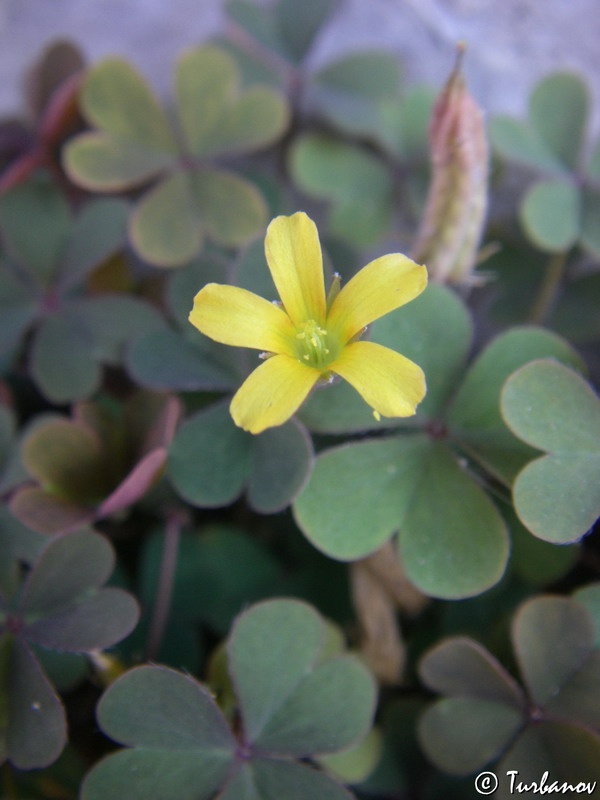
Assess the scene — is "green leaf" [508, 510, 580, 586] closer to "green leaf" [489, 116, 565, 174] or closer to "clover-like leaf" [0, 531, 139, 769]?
"clover-like leaf" [0, 531, 139, 769]

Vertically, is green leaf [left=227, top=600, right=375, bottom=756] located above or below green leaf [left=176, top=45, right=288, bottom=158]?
below

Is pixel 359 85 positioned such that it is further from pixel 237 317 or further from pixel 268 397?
pixel 268 397

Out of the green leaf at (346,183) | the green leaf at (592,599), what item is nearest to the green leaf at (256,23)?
the green leaf at (346,183)

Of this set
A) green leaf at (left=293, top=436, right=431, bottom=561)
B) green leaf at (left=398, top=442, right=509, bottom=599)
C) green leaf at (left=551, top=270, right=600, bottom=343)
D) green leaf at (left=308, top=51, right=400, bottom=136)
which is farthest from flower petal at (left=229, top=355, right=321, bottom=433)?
green leaf at (left=308, top=51, right=400, bottom=136)

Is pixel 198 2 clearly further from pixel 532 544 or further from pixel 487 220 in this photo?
pixel 532 544

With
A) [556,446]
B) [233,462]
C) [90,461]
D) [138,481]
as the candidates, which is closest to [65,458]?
[90,461]

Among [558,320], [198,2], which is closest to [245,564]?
[558,320]
